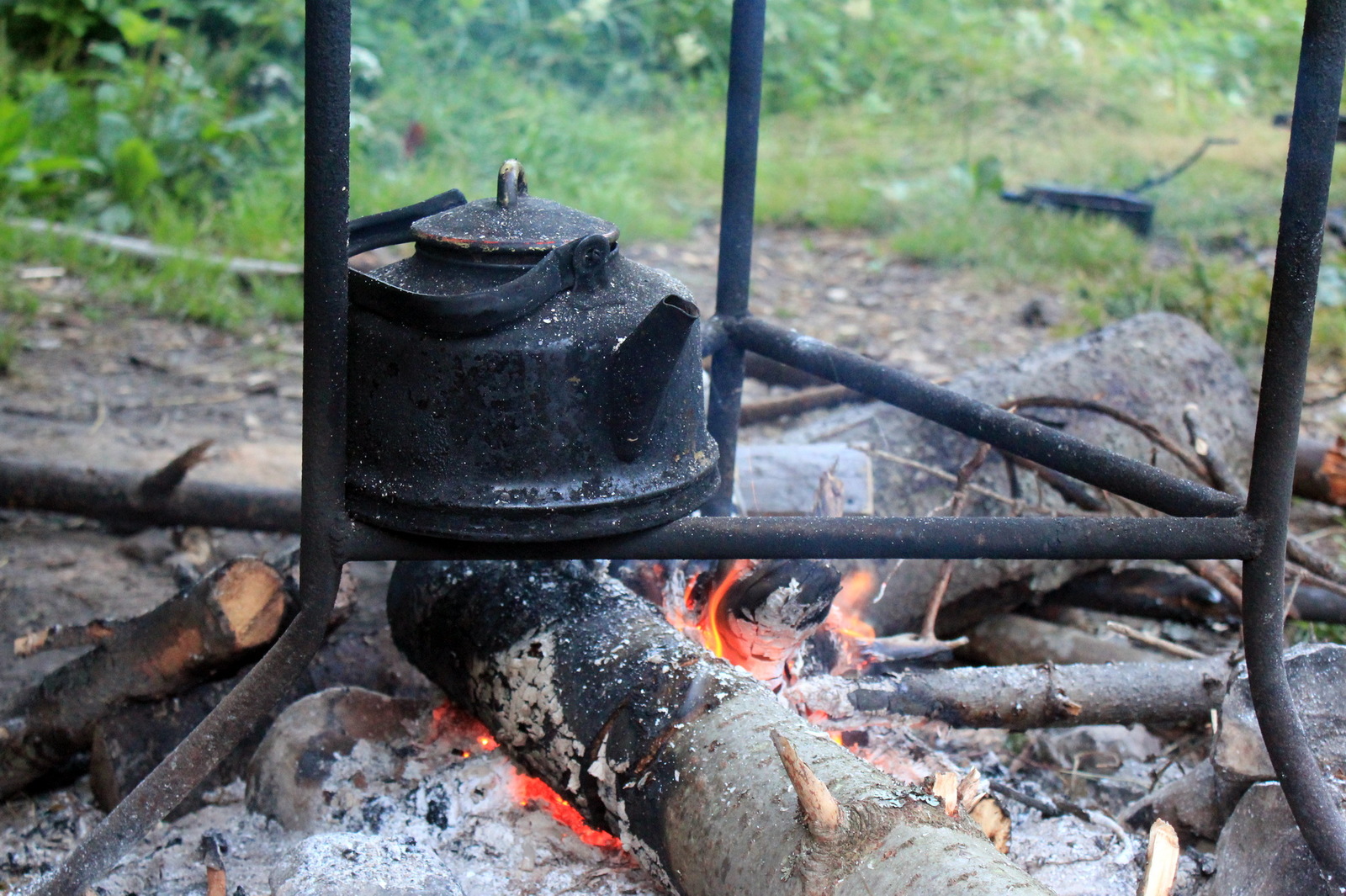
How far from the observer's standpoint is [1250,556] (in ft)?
5.16

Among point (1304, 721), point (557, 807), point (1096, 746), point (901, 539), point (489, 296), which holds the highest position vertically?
point (489, 296)

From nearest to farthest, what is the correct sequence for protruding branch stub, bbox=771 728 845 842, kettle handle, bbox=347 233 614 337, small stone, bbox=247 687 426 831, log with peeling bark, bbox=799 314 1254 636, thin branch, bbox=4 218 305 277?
1. protruding branch stub, bbox=771 728 845 842
2. kettle handle, bbox=347 233 614 337
3. small stone, bbox=247 687 426 831
4. log with peeling bark, bbox=799 314 1254 636
5. thin branch, bbox=4 218 305 277

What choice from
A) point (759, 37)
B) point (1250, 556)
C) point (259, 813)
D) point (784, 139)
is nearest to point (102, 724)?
point (259, 813)

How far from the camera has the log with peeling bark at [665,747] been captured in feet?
4.20

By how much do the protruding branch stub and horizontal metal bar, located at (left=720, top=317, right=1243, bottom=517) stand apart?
69cm

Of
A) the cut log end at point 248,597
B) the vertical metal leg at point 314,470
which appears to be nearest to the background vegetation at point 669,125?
the cut log end at point 248,597

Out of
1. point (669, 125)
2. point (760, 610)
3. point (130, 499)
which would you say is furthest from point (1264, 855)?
point (669, 125)

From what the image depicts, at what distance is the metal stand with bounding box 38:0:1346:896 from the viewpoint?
1360mm

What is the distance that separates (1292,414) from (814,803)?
79 cm

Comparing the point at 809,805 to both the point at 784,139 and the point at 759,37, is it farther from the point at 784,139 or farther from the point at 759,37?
the point at 784,139

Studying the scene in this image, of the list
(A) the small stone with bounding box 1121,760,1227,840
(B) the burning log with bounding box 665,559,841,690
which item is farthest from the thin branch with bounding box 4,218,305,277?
(A) the small stone with bounding box 1121,760,1227,840

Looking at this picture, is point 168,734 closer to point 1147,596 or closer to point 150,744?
point 150,744

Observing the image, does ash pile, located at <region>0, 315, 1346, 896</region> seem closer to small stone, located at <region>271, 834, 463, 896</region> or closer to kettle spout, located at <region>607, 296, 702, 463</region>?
small stone, located at <region>271, 834, 463, 896</region>

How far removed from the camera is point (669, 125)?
7348 millimetres
